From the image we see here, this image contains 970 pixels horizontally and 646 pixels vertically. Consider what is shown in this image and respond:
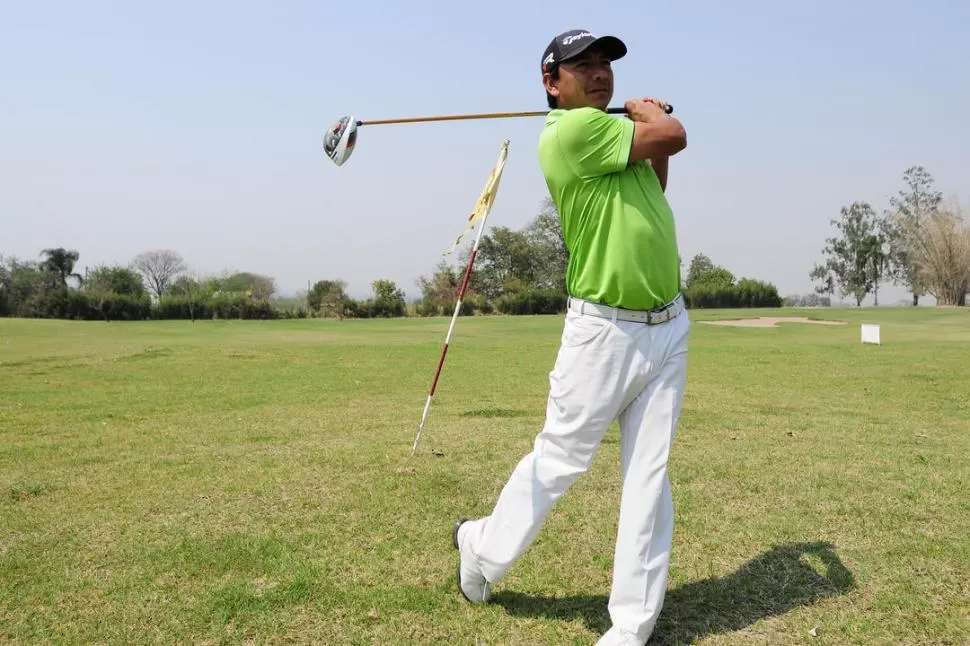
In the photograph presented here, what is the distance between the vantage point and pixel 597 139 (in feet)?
11.2

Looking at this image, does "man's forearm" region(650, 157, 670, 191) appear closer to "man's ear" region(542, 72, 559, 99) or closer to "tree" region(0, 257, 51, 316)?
"man's ear" region(542, 72, 559, 99)

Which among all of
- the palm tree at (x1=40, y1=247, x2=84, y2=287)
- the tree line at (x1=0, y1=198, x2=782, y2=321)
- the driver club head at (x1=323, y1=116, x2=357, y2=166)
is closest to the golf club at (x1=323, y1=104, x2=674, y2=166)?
the driver club head at (x1=323, y1=116, x2=357, y2=166)

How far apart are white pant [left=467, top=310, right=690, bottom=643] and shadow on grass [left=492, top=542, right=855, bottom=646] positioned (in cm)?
37

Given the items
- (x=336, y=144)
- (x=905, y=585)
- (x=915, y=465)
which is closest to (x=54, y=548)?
(x=336, y=144)

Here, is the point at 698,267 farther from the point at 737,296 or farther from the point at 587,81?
the point at 587,81

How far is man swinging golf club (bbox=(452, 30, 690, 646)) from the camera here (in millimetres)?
3441

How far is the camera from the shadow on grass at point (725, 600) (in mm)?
3760

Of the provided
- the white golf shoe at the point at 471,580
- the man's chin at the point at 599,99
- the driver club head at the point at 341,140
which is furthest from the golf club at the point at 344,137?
the white golf shoe at the point at 471,580

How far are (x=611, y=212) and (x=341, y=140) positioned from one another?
6.55 feet

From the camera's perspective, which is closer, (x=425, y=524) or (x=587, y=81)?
(x=587, y=81)

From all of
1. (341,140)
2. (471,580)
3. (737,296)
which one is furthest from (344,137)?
(737,296)

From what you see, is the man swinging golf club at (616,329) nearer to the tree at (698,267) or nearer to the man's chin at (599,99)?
the man's chin at (599,99)

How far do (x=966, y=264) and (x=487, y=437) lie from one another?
68997 mm

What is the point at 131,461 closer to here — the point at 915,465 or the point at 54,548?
the point at 54,548
